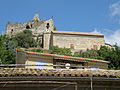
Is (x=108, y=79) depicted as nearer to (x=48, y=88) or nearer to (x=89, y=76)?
(x=89, y=76)

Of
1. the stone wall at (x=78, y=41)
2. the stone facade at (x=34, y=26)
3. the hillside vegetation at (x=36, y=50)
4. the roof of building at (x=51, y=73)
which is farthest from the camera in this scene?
the stone facade at (x=34, y=26)

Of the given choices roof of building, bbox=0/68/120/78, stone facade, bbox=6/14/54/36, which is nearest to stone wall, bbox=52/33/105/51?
stone facade, bbox=6/14/54/36

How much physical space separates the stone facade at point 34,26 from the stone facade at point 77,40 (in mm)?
12140

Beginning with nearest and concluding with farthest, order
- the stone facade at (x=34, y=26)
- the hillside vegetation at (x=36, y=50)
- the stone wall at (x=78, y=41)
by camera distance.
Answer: the hillside vegetation at (x=36, y=50) < the stone wall at (x=78, y=41) < the stone facade at (x=34, y=26)

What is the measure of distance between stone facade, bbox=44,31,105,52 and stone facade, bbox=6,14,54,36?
12140 mm

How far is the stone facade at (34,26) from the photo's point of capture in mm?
73938

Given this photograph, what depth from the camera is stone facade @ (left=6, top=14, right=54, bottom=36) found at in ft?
243

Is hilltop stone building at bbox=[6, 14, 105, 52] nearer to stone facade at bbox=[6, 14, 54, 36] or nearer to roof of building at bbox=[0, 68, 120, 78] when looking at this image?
stone facade at bbox=[6, 14, 54, 36]

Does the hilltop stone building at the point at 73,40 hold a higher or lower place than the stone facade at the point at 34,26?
lower

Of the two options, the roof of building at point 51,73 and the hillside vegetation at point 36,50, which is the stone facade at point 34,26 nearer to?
the hillside vegetation at point 36,50

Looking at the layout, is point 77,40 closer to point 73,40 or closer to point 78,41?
point 78,41

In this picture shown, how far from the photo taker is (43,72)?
38.5 ft

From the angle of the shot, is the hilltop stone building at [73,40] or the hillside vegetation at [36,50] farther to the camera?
the hilltop stone building at [73,40]

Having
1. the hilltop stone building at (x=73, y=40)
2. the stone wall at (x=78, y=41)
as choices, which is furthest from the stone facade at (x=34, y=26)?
the stone wall at (x=78, y=41)
